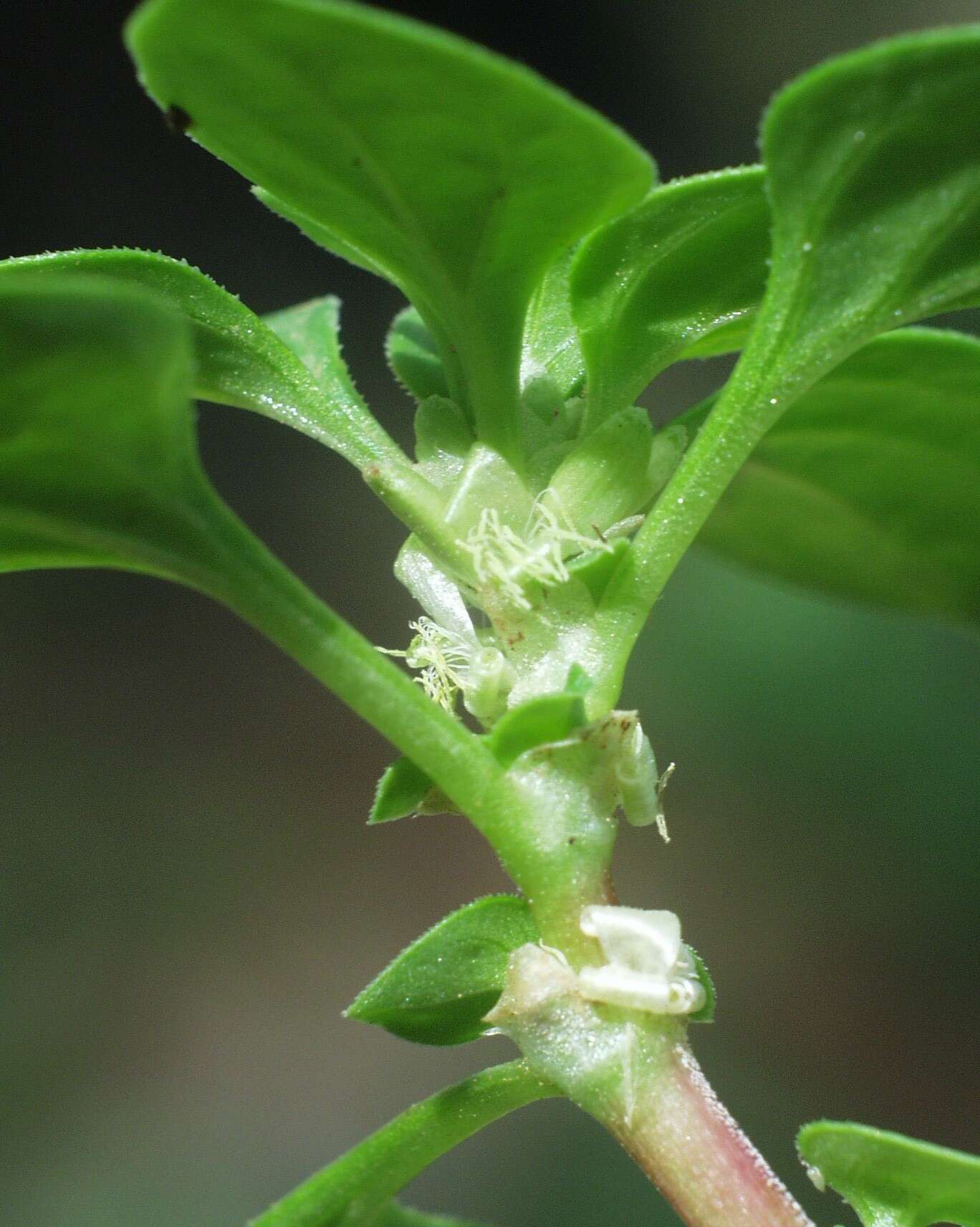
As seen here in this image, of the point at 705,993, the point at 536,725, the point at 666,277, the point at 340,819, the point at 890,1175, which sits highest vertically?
the point at 340,819

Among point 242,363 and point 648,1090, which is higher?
point 242,363

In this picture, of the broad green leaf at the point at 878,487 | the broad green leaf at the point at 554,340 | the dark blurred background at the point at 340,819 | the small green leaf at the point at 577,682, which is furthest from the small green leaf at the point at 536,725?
the dark blurred background at the point at 340,819

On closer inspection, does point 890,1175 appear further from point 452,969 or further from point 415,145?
point 415,145

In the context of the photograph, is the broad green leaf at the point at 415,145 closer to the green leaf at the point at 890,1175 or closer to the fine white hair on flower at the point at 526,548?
the fine white hair on flower at the point at 526,548

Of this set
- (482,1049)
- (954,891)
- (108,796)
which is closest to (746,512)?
(954,891)

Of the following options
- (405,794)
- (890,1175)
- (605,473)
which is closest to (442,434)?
(605,473)

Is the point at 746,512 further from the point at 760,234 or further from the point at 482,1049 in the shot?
the point at 482,1049
